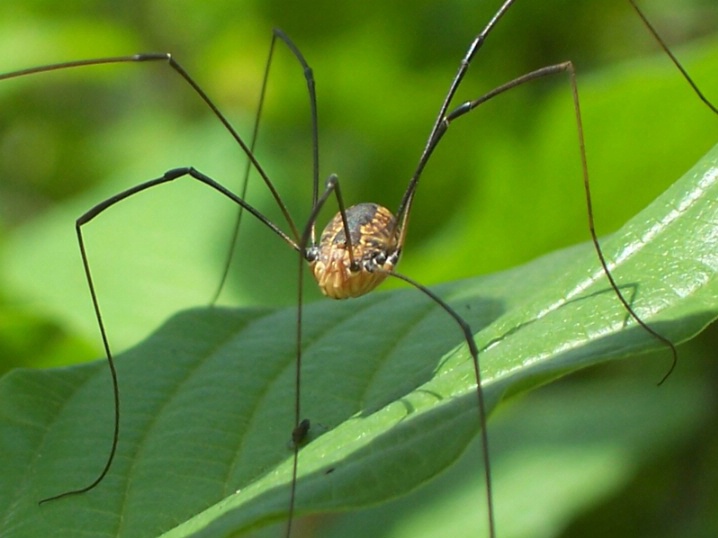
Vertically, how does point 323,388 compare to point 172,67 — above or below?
below

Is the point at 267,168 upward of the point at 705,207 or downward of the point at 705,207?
upward

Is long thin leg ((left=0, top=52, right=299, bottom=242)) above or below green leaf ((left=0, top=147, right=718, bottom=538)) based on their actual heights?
above

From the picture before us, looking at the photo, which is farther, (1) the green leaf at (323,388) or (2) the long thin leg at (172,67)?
(2) the long thin leg at (172,67)

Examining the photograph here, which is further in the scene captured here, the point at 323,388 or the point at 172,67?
the point at 172,67

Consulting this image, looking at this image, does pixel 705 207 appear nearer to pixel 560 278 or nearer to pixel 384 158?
pixel 560 278

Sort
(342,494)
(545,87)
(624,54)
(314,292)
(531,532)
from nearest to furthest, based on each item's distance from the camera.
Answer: (342,494) → (531,532) → (314,292) → (624,54) → (545,87)

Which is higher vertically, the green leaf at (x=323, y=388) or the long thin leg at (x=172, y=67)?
the long thin leg at (x=172, y=67)

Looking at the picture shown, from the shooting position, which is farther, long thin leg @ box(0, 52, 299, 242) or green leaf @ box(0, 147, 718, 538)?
long thin leg @ box(0, 52, 299, 242)

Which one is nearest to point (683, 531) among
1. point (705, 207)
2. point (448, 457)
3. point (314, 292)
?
point (314, 292)
